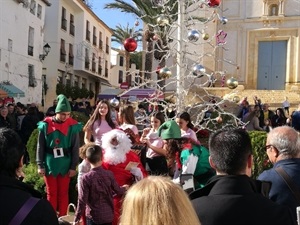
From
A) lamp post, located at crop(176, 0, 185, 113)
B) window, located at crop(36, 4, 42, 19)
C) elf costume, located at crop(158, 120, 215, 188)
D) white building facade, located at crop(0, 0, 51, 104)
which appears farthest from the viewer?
window, located at crop(36, 4, 42, 19)

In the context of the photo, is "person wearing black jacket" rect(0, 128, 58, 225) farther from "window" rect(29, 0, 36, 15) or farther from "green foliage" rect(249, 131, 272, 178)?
"window" rect(29, 0, 36, 15)

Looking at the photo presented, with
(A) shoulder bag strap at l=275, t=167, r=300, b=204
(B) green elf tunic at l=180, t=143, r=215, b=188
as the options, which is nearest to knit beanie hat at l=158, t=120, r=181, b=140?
(B) green elf tunic at l=180, t=143, r=215, b=188

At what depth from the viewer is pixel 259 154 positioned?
26.6 feet

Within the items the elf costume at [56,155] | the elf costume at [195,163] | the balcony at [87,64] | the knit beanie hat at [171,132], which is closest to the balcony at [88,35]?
Answer: the balcony at [87,64]

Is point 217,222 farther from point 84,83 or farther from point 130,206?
point 84,83

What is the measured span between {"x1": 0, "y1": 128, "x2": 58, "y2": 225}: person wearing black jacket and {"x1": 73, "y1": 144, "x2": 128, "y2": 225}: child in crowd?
6.85 ft

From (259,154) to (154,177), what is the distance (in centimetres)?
645

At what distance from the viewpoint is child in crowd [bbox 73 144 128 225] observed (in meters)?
4.63

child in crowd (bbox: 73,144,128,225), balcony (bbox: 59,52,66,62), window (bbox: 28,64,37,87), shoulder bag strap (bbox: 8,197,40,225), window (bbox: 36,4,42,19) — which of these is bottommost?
child in crowd (bbox: 73,144,128,225)

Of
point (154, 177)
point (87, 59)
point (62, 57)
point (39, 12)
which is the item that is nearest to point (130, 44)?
point (154, 177)

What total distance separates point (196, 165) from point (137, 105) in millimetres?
9349

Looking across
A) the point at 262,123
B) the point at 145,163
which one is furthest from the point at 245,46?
the point at 145,163

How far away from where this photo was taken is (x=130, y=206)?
74.2 inches

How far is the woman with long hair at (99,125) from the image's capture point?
22.4ft
